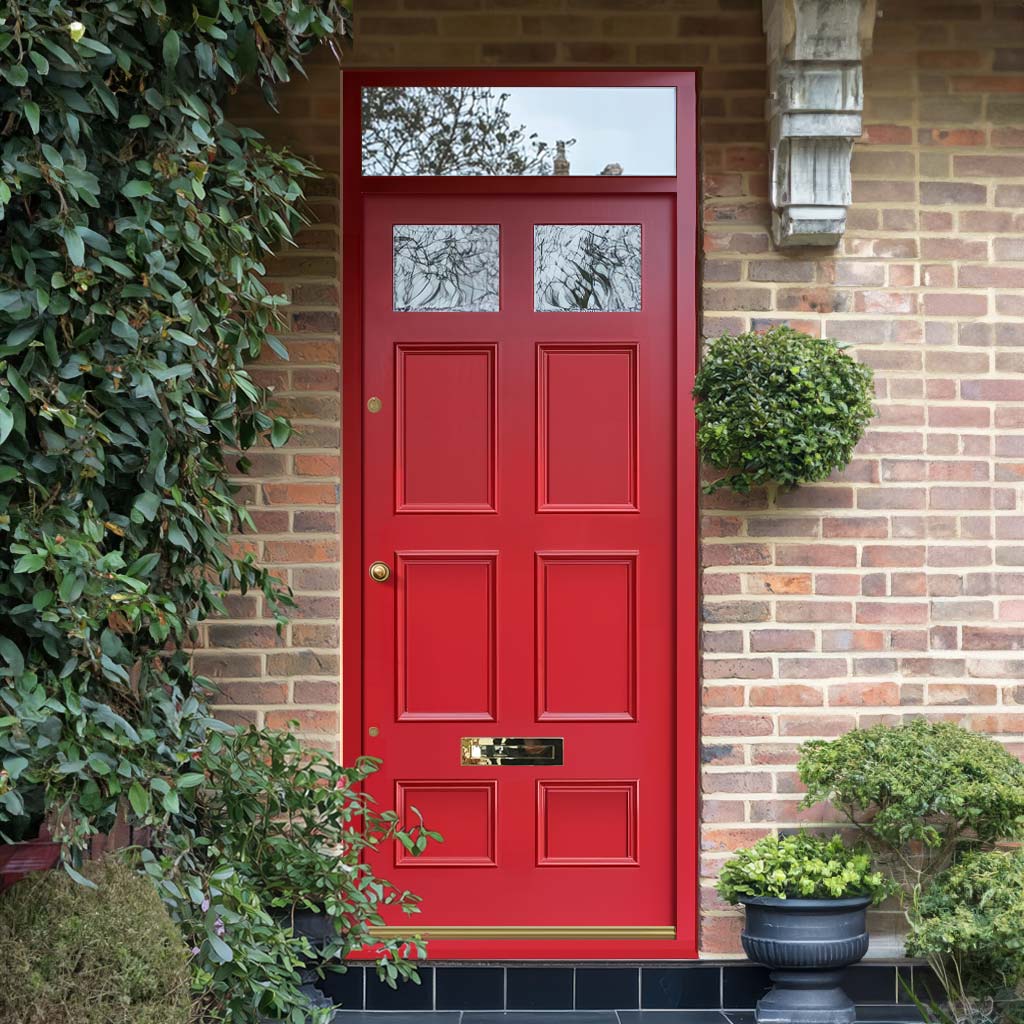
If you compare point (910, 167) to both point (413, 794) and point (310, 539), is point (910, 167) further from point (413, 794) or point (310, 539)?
point (413, 794)

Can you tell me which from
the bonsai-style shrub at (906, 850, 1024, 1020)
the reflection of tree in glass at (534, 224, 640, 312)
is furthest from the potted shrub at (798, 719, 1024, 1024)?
the reflection of tree in glass at (534, 224, 640, 312)

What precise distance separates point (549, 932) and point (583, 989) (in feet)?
0.66

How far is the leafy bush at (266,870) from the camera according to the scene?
2.74m

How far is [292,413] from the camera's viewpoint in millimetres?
3990

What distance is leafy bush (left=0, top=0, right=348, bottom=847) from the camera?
7.40 ft

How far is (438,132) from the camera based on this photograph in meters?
4.09

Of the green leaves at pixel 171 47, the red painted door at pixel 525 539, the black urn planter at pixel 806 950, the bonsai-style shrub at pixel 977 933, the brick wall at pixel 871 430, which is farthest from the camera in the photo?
the red painted door at pixel 525 539

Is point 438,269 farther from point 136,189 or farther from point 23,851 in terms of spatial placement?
point 23,851

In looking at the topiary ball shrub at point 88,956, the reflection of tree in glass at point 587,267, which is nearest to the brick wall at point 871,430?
the reflection of tree in glass at point 587,267

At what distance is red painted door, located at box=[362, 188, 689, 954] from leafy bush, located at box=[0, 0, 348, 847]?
1.25 metres

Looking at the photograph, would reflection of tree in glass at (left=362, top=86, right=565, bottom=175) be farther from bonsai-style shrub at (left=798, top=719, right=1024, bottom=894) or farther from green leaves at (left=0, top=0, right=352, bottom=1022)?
bonsai-style shrub at (left=798, top=719, right=1024, bottom=894)

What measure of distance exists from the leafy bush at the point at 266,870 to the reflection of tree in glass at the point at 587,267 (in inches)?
64.2

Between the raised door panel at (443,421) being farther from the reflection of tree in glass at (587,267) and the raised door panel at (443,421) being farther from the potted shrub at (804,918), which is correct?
the potted shrub at (804,918)

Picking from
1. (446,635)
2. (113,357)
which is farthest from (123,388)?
(446,635)
